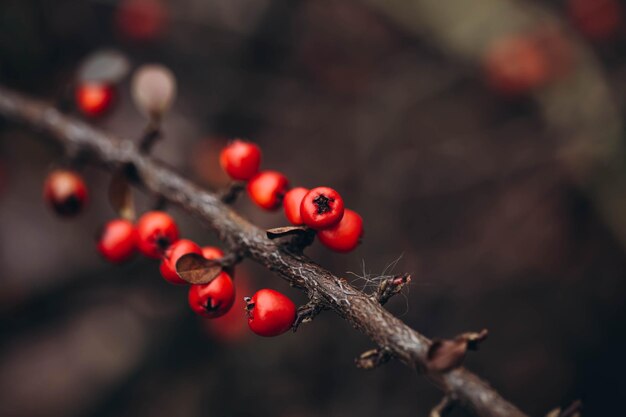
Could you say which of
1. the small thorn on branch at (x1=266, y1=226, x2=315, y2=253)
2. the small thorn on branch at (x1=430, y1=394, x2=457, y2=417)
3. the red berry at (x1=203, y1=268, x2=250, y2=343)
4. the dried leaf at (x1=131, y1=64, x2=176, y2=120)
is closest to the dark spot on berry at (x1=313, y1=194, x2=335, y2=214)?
the small thorn on branch at (x1=266, y1=226, x2=315, y2=253)

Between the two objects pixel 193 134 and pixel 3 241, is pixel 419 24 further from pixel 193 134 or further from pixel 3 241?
pixel 3 241

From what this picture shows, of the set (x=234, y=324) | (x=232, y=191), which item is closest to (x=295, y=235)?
(x=232, y=191)

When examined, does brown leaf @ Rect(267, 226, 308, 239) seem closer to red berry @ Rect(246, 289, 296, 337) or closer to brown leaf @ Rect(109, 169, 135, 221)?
red berry @ Rect(246, 289, 296, 337)

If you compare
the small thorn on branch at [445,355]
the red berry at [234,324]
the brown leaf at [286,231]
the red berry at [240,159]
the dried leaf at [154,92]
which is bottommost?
the red berry at [234,324]

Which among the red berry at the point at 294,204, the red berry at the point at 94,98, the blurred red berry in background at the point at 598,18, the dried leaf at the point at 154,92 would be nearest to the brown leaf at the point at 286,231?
the red berry at the point at 294,204

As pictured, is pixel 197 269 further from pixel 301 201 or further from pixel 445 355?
pixel 445 355

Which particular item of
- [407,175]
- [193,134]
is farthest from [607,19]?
[193,134]

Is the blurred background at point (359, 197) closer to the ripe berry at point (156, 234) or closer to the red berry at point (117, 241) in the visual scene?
the red berry at point (117, 241)
